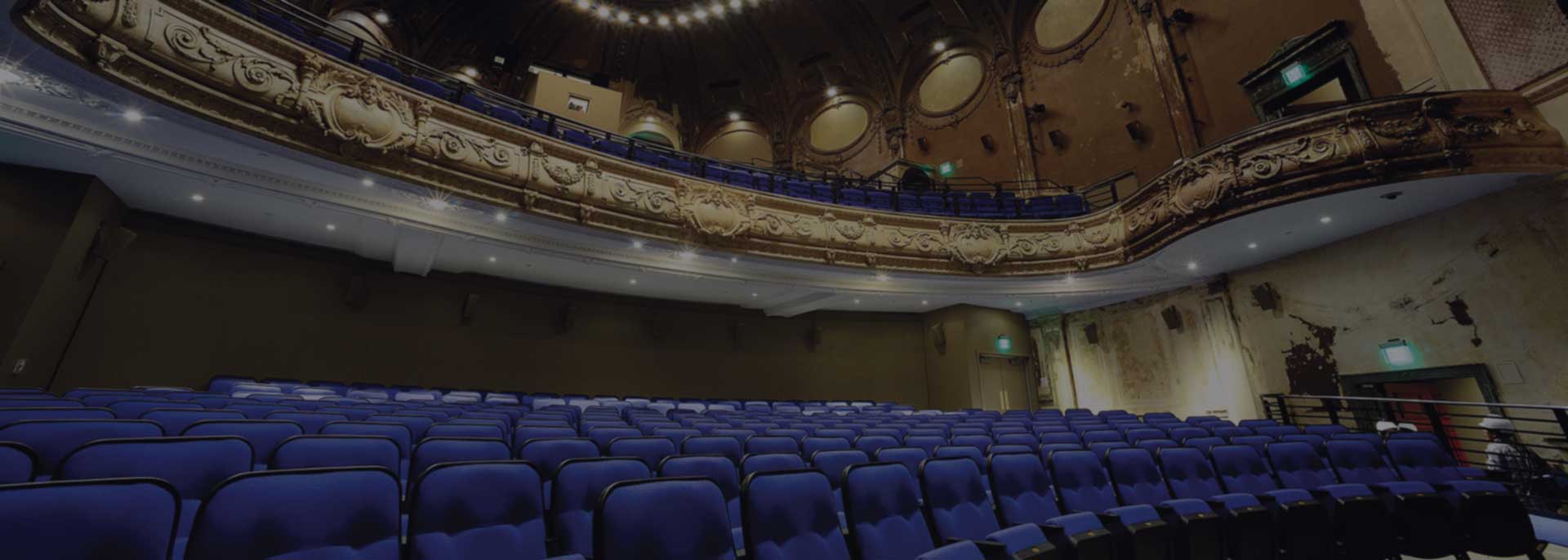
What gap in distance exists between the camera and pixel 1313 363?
7691mm

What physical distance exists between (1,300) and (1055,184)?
47.3 ft

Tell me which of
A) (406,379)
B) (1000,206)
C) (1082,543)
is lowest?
(1082,543)

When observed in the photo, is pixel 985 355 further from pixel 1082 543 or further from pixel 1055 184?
pixel 1082 543

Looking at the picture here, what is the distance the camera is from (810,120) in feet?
52.9

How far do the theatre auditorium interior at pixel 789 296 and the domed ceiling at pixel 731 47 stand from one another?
162mm

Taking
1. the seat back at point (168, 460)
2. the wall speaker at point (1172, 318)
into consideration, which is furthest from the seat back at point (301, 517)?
the wall speaker at point (1172, 318)

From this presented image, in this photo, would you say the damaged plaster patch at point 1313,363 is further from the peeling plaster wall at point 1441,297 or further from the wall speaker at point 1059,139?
the wall speaker at point 1059,139

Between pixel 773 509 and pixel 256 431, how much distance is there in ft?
8.39

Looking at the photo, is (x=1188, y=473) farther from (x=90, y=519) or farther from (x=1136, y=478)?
(x=90, y=519)

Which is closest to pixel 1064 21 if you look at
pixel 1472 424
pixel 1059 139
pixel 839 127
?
pixel 1059 139

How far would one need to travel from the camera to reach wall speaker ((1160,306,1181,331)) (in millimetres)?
9547

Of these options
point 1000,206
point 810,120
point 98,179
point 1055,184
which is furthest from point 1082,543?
point 810,120

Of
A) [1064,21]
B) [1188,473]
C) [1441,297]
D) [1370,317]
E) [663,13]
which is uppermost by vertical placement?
[663,13]

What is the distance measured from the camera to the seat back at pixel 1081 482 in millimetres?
2988
